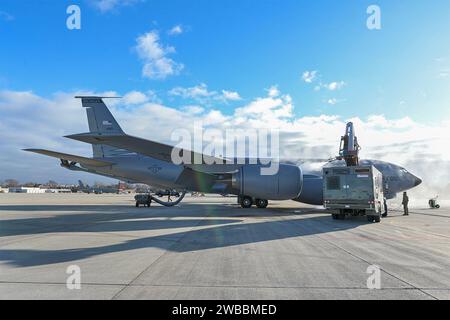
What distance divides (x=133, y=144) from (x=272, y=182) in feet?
29.8

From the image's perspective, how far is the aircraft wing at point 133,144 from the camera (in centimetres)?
1658

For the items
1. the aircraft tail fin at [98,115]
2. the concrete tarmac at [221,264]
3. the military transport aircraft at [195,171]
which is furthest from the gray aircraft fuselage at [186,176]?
the concrete tarmac at [221,264]

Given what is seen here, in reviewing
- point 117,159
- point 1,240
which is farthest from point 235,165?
point 1,240

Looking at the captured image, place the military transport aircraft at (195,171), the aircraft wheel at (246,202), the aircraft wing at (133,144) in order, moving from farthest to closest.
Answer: the aircraft wheel at (246,202) < the military transport aircraft at (195,171) < the aircraft wing at (133,144)

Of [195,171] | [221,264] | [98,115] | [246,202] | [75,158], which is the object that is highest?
[98,115]

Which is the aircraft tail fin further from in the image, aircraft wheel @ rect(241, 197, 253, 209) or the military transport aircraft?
aircraft wheel @ rect(241, 197, 253, 209)

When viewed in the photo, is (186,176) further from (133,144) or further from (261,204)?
(133,144)

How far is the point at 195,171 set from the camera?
2423cm

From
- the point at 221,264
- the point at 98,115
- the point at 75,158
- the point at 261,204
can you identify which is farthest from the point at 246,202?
the point at 221,264

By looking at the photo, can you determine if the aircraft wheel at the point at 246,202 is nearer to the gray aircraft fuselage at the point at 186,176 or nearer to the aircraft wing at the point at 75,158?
the gray aircraft fuselage at the point at 186,176

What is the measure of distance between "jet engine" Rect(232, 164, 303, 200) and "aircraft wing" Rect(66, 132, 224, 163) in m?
2.39

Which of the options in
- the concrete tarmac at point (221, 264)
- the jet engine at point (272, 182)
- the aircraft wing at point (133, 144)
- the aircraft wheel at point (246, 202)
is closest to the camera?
the concrete tarmac at point (221, 264)
